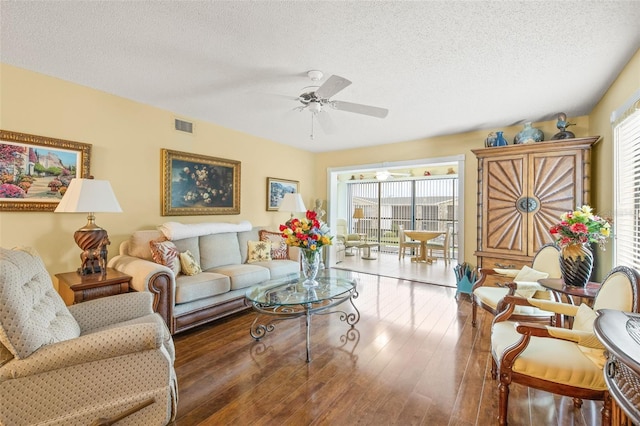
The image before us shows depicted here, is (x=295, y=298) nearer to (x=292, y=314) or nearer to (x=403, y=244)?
(x=292, y=314)

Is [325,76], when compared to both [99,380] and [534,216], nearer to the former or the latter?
[99,380]

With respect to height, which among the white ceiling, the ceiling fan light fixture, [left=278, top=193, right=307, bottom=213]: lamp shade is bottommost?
[left=278, top=193, right=307, bottom=213]: lamp shade

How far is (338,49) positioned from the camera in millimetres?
2213

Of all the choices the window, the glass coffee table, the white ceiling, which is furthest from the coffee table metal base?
the window

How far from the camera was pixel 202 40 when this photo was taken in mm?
2123

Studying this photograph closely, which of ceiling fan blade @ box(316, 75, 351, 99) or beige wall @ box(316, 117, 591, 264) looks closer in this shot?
ceiling fan blade @ box(316, 75, 351, 99)

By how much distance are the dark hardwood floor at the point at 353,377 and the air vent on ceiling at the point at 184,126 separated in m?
2.62

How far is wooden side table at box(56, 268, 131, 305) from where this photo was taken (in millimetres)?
2303

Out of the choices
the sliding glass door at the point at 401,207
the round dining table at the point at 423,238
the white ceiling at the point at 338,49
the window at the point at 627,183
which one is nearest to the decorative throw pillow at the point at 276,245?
the white ceiling at the point at 338,49

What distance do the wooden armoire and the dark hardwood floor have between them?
1.07 metres

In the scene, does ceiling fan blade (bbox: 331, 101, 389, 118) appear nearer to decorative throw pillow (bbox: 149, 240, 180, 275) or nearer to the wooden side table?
decorative throw pillow (bbox: 149, 240, 180, 275)

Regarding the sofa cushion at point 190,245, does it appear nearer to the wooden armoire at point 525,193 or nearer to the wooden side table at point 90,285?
the wooden side table at point 90,285

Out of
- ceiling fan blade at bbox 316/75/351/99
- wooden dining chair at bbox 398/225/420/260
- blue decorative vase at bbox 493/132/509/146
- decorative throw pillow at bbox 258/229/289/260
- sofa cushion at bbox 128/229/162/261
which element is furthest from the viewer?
wooden dining chair at bbox 398/225/420/260

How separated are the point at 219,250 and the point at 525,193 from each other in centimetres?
416
